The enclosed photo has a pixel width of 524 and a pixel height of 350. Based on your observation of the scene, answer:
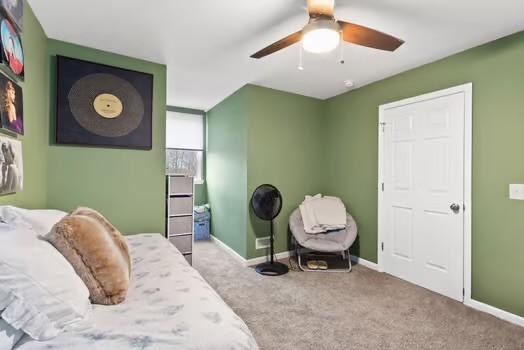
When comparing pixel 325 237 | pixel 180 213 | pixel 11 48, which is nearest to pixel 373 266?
pixel 325 237

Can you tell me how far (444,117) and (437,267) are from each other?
1.47m

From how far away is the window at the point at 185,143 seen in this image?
455 centimetres

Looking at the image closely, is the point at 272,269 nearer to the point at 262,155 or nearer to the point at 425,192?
the point at 262,155

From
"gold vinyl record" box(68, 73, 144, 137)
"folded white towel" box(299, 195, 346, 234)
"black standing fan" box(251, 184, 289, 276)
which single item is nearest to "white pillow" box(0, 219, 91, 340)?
"gold vinyl record" box(68, 73, 144, 137)

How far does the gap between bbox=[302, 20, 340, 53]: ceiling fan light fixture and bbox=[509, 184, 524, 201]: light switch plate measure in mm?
1862

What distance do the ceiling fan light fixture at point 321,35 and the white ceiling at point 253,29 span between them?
353 millimetres

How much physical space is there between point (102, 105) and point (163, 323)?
85.4 inches

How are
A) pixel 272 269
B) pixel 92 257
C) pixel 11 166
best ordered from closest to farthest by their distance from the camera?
pixel 92 257 < pixel 11 166 < pixel 272 269

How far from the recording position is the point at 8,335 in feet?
2.63

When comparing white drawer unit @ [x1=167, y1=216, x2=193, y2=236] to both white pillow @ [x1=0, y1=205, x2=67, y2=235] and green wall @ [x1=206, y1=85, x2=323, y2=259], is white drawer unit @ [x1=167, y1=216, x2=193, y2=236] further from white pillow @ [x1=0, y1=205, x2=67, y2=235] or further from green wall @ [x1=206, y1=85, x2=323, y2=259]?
white pillow @ [x1=0, y1=205, x2=67, y2=235]

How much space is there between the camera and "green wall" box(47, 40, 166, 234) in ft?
7.48

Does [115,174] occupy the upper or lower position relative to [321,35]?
lower

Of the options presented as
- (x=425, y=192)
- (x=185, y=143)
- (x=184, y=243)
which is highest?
(x=185, y=143)

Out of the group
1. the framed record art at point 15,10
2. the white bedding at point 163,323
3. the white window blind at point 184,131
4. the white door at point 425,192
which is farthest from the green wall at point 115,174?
the white door at point 425,192
